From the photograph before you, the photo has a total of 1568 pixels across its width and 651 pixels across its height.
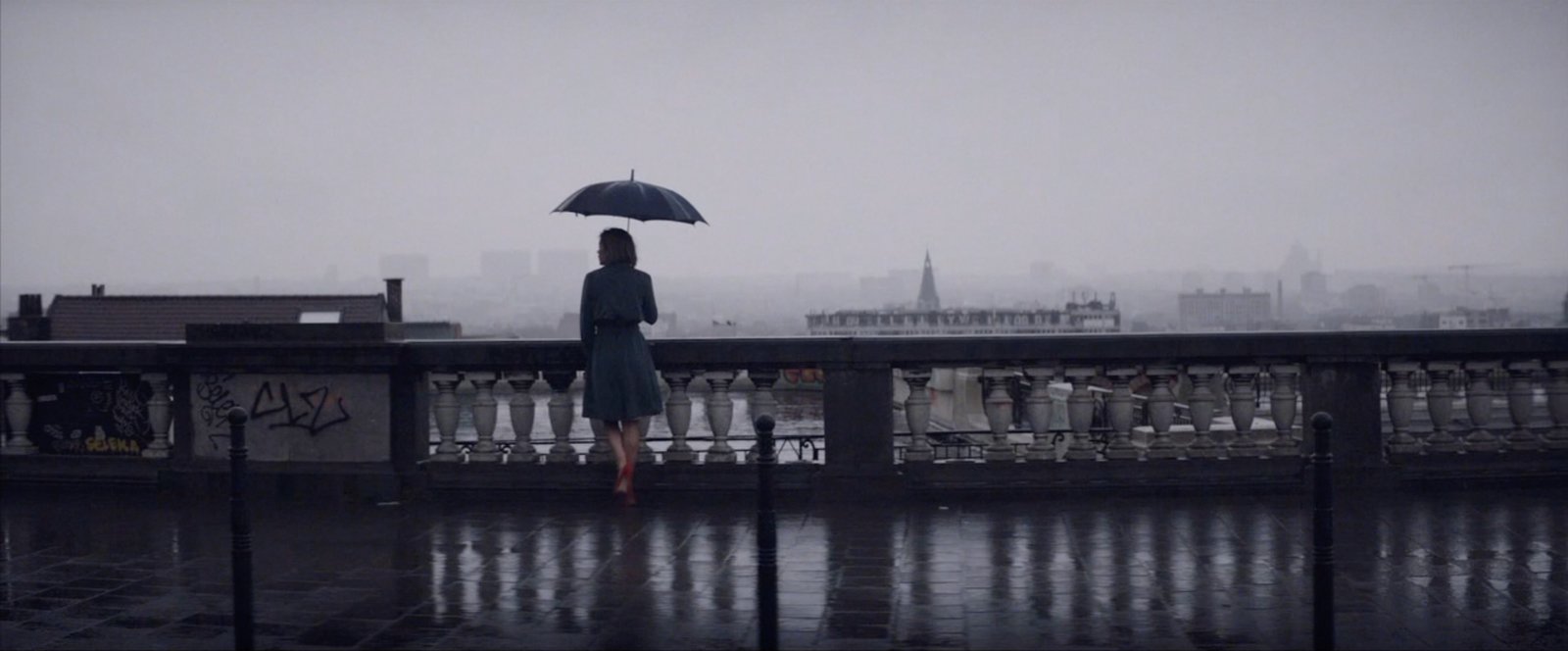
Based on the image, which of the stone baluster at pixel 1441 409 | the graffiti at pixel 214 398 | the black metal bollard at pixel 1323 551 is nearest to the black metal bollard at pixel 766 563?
the black metal bollard at pixel 1323 551

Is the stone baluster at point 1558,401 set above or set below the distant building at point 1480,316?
below

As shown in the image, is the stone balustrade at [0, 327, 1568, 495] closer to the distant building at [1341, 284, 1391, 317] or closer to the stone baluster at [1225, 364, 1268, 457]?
the stone baluster at [1225, 364, 1268, 457]

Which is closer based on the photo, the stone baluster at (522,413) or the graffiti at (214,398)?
the stone baluster at (522,413)

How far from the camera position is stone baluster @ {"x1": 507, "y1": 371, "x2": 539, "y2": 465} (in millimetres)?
10125

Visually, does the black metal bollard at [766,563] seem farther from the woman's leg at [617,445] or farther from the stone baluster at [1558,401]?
the stone baluster at [1558,401]

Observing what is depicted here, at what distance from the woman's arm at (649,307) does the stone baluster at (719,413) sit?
66 centimetres

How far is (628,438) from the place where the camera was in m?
9.78

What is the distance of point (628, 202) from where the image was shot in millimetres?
9898

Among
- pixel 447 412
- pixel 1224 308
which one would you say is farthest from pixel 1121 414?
pixel 1224 308

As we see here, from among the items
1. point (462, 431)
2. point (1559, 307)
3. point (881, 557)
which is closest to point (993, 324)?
point (1559, 307)

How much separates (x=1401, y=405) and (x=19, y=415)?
10444 mm

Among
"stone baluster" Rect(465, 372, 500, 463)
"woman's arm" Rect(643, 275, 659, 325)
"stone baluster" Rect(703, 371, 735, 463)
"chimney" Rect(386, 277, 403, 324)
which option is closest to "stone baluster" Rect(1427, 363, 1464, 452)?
"stone baluster" Rect(703, 371, 735, 463)

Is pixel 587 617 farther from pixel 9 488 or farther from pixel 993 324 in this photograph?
pixel 993 324

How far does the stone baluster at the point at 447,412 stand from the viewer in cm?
1030
